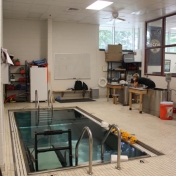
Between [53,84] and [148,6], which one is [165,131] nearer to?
[148,6]

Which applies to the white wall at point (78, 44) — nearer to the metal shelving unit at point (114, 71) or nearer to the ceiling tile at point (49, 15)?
the metal shelving unit at point (114, 71)

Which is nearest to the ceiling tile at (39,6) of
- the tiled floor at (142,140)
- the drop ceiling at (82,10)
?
the drop ceiling at (82,10)

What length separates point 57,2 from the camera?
22.6ft

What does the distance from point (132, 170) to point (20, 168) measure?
1.49 m

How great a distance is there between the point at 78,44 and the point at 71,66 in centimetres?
101

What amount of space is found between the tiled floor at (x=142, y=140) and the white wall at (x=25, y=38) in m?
3.51

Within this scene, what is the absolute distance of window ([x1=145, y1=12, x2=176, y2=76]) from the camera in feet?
28.1

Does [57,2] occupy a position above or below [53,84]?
above

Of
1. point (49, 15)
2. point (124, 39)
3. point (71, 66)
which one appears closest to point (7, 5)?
point (49, 15)

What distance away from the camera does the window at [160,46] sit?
8.58m

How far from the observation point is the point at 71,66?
10.0 metres

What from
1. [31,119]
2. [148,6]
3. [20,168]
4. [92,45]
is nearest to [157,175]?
[20,168]

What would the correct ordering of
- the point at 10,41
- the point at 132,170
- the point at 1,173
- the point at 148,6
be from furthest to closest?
the point at 10,41, the point at 148,6, the point at 132,170, the point at 1,173

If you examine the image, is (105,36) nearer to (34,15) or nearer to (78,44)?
(78,44)
